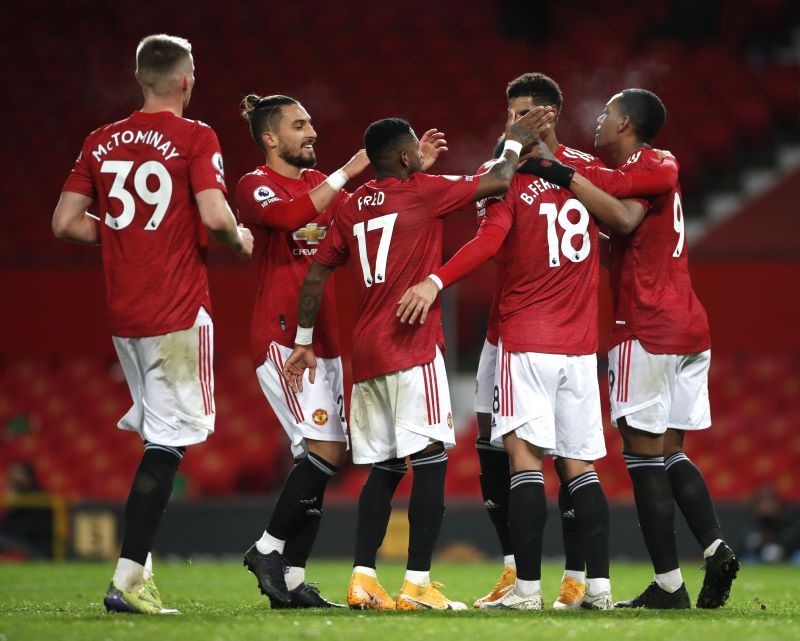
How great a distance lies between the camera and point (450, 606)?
5789 mm

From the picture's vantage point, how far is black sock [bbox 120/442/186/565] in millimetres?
5391

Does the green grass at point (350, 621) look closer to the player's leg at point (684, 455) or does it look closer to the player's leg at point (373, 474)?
the player's leg at point (373, 474)

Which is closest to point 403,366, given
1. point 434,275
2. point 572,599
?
point 434,275

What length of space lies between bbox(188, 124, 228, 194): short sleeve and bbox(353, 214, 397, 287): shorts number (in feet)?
2.25

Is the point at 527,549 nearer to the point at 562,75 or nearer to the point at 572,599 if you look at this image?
the point at 572,599

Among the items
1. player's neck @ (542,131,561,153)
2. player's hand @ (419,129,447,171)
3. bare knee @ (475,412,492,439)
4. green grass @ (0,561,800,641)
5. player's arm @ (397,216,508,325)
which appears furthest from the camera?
bare knee @ (475,412,492,439)

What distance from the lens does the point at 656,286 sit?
611 centimetres

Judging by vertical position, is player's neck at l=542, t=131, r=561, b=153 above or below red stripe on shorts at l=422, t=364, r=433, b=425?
above

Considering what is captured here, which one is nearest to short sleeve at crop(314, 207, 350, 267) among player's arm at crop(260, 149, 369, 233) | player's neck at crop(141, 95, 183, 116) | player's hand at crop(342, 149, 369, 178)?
player's arm at crop(260, 149, 369, 233)

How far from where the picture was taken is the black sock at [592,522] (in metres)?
5.75

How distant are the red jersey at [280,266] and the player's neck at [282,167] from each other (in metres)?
0.08

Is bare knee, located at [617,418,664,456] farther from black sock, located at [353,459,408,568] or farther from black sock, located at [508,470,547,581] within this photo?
black sock, located at [353,459,408,568]

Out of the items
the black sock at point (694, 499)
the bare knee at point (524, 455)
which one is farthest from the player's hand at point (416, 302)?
the black sock at point (694, 499)

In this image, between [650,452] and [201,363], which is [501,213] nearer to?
[650,452]
